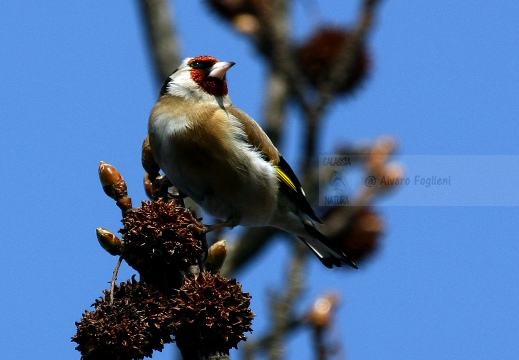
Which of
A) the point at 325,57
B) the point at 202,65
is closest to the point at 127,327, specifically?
the point at 202,65

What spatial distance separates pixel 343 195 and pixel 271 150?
0.43 metres

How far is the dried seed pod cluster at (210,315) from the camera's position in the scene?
2.55 metres

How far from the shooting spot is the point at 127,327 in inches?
95.8

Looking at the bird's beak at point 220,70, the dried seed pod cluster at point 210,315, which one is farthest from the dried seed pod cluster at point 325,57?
the dried seed pod cluster at point 210,315

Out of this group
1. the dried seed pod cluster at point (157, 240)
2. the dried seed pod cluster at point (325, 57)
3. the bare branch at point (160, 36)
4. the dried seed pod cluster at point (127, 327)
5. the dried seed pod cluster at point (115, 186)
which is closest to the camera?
the dried seed pod cluster at point (127, 327)

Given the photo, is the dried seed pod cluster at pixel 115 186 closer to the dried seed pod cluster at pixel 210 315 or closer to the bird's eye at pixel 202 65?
the dried seed pod cluster at pixel 210 315

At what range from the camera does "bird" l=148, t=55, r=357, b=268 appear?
3.96 meters

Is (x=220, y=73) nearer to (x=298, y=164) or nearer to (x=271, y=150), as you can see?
(x=271, y=150)

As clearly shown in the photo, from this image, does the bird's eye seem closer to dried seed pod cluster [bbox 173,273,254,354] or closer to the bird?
the bird

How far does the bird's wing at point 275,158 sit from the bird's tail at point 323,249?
0.11 m

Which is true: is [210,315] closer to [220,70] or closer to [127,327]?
[127,327]

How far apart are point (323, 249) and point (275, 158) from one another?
53 cm

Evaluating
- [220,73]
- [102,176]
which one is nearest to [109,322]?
[102,176]

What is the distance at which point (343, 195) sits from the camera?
14.4ft
